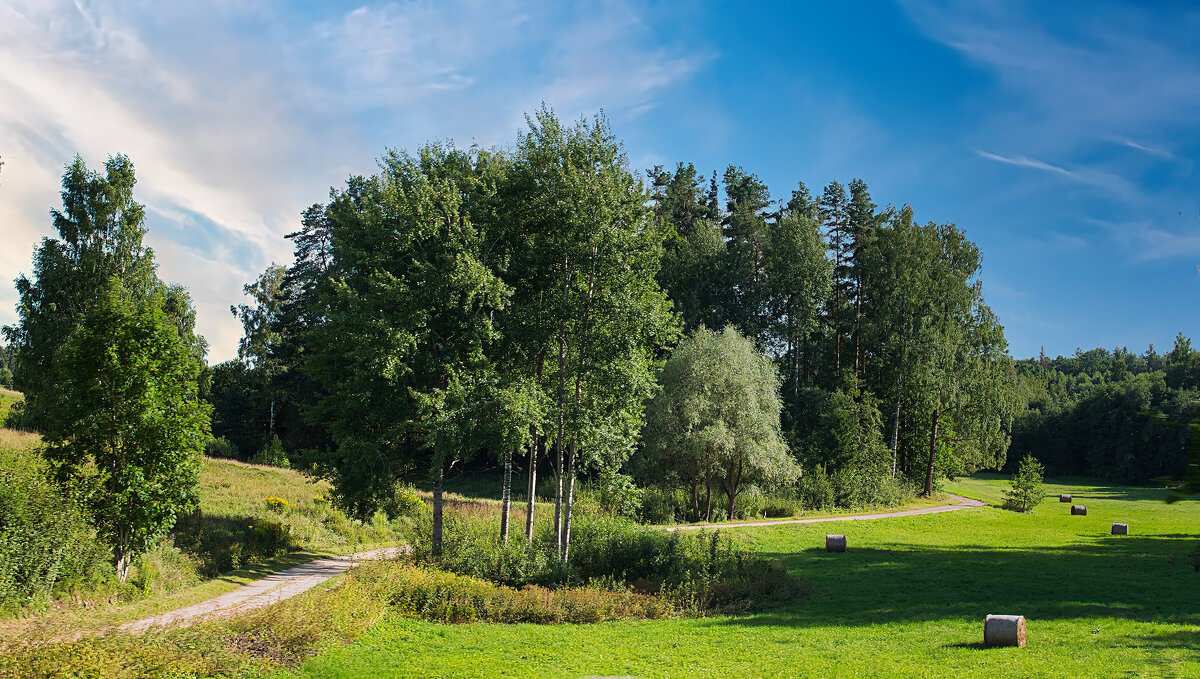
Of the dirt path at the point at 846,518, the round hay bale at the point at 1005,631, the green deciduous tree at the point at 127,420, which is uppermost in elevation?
the green deciduous tree at the point at 127,420

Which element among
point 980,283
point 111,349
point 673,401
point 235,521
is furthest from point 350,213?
point 980,283

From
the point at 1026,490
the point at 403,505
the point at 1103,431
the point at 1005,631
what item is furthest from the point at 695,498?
the point at 1103,431

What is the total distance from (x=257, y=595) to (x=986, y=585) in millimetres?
19966

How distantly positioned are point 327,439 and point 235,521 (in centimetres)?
3342

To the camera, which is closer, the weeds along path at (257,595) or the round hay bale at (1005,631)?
the round hay bale at (1005,631)

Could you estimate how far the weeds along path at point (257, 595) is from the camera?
14.6 metres

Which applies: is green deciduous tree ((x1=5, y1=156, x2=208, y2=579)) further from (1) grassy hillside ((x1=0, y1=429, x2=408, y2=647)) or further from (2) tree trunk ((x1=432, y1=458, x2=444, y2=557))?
(2) tree trunk ((x1=432, y1=458, x2=444, y2=557))

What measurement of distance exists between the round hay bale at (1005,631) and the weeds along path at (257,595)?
15.3 metres

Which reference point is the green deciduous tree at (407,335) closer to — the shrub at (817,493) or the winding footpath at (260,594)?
the winding footpath at (260,594)

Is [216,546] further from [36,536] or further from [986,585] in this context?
[986,585]

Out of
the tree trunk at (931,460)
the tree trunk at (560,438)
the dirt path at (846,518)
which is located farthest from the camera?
the tree trunk at (931,460)

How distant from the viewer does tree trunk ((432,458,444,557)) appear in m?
22.2

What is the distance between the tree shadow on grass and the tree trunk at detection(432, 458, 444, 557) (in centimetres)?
978

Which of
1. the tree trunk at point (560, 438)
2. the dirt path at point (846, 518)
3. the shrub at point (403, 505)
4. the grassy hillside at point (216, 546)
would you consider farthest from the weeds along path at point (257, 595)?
the dirt path at point (846, 518)
